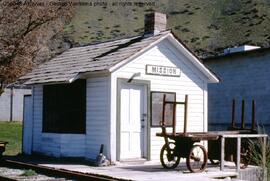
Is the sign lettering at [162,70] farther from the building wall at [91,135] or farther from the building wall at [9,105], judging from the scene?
the building wall at [9,105]

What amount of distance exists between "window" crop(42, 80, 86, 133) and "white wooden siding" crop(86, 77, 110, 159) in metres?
0.28

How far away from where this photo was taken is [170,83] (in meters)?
15.8

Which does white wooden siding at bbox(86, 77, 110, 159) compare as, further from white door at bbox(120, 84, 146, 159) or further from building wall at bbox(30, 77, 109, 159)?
white door at bbox(120, 84, 146, 159)

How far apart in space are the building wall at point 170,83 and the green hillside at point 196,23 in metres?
43.1

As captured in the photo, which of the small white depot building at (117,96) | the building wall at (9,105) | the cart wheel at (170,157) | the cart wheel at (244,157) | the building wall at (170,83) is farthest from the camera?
the building wall at (9,105)

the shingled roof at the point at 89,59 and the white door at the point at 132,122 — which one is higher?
the shingled roof at the point at 89,59

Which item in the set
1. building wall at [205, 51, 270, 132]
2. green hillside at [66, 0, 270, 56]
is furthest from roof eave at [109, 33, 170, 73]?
green hillside at [66, 0, 270, 56]

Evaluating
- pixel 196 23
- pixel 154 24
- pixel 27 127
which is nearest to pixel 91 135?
pixel 27 127

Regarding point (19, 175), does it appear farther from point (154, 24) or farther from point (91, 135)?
point (154, 24)

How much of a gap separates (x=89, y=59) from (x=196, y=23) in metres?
61.6

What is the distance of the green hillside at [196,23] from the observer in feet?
215

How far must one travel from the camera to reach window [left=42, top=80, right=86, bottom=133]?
15.2 m

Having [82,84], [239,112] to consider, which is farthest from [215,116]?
[82,84]

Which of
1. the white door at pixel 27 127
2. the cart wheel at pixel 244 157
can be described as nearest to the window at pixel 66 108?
the white door at pixel 27 127
